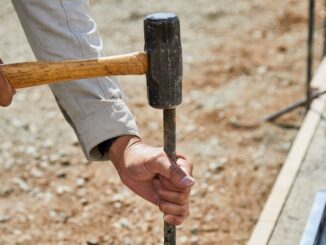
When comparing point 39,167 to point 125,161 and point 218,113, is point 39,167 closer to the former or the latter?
point 218,113

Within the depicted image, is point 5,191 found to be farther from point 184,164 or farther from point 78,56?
point 184,164

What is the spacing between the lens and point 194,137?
436 cm

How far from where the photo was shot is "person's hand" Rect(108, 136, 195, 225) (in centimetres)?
190

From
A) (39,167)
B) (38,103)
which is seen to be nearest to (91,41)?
(39,167)

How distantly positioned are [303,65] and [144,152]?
11.4 feet

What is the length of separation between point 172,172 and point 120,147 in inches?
12.1

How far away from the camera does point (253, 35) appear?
19.0ft

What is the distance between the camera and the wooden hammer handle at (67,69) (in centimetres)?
189

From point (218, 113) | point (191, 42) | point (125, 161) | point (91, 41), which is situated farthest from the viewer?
point (191, 42)

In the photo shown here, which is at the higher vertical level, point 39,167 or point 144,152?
point 144,152

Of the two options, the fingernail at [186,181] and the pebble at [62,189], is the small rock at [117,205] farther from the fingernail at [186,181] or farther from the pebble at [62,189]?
the fingernail at [186,181]

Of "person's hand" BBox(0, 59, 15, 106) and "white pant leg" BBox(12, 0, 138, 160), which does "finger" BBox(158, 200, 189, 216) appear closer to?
"white pant leg" BBox(12, 0, 138, 160)

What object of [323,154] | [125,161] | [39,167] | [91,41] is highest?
[91,41]

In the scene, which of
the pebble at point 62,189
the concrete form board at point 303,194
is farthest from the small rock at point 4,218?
the concrete form board at point 303,194
